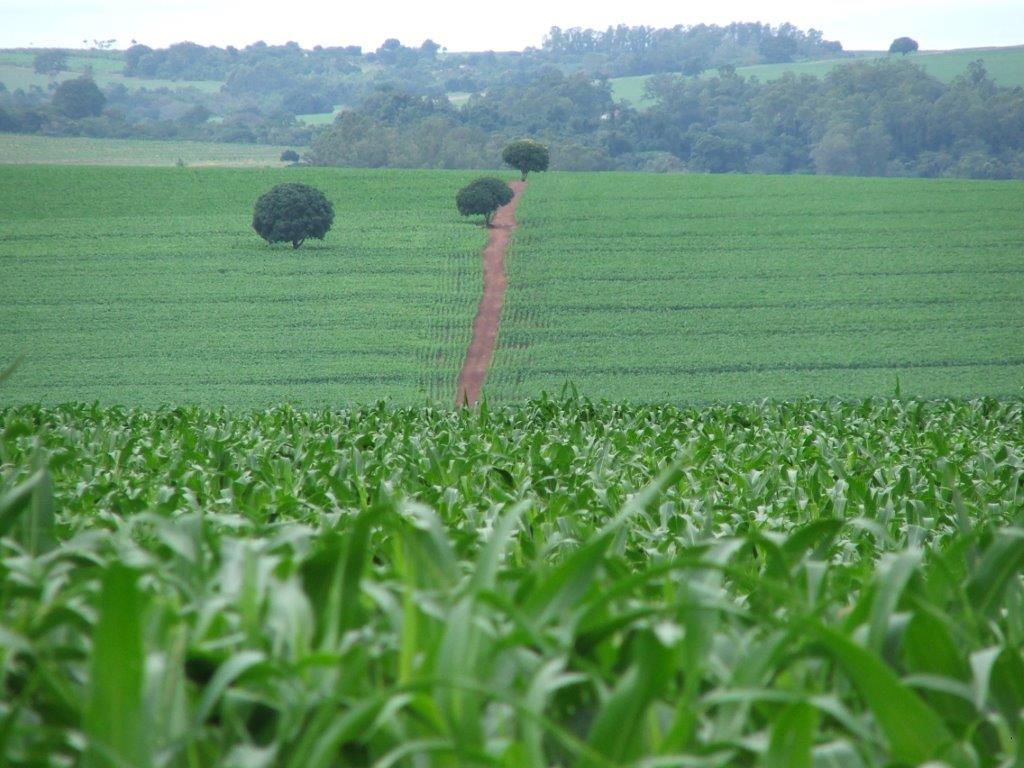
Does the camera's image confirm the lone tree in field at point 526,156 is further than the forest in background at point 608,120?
No

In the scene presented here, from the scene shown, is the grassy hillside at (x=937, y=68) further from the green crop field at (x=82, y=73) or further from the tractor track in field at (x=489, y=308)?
the tractor track in field at (x=489, y=308)

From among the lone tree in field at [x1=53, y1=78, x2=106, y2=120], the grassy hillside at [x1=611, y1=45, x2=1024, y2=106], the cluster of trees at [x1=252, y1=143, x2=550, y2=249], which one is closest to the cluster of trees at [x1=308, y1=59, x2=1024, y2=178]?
the grassy hillside at [x1=611, y1=45, x2=1024, y2=106]

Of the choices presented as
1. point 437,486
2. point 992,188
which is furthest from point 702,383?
point 437,486

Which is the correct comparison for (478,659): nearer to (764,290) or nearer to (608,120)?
(764,290)

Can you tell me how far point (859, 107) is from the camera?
5759 cm

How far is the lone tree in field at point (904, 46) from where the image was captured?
262ft

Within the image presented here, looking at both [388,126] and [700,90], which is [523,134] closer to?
[388,126]

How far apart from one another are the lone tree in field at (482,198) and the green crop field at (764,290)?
4.72 feet

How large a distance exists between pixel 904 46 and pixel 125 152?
2260 inches

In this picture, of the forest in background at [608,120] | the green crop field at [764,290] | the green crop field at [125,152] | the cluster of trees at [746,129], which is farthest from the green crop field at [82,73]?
the green crop field at [764,290]

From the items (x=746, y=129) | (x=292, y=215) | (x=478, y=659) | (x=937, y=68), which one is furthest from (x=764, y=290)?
(x=937, y=68)

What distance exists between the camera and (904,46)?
3157 inches

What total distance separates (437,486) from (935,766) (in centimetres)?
339

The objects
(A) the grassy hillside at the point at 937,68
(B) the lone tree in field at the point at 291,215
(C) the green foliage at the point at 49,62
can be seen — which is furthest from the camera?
(C) the green foliage at the point at 49,62
